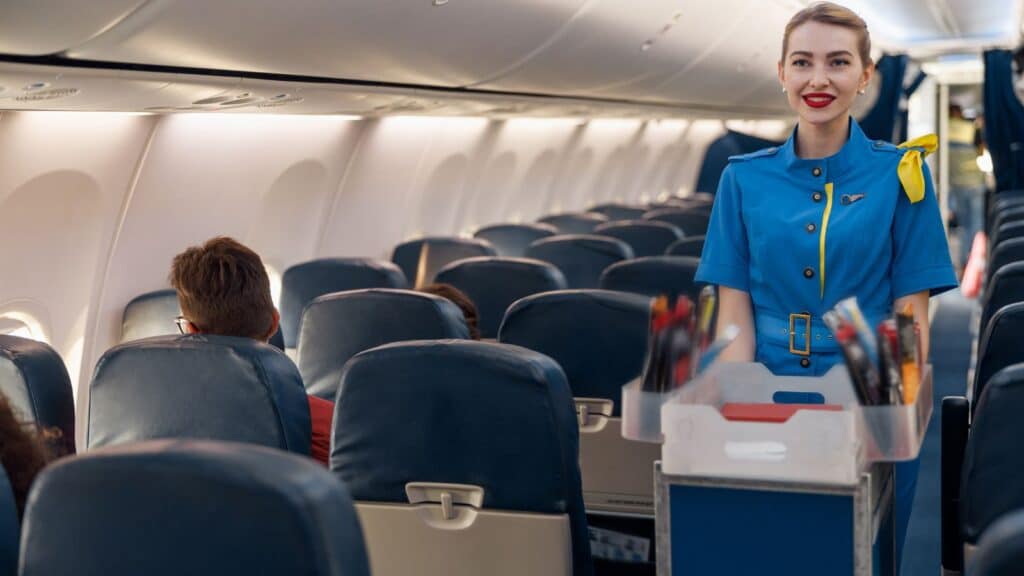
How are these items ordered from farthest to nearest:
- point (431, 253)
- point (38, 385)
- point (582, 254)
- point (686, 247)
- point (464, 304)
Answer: point (431, 253), point (582, 254), point (686, 247), point (464, 304), point (38, 385)

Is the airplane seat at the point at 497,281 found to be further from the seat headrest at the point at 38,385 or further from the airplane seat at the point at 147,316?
the seat headrest at the point at 38,385

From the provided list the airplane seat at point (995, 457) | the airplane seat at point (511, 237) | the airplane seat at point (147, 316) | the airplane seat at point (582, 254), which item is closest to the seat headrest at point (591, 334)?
the airplane seat at point (995, 457)

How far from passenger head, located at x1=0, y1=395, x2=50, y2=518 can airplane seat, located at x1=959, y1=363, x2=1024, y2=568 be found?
1638 millimetres

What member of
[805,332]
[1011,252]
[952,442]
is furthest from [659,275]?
[805,332]

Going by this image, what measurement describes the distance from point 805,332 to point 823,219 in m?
0.25

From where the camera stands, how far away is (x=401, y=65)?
6.31 metres

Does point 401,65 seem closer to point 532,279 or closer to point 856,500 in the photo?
point 532,279

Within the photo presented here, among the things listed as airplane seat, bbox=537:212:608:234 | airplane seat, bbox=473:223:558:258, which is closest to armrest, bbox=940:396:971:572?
airplane seat, bbox=473:223:558:258

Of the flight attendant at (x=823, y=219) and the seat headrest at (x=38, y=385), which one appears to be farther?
the seat headrest at (x=38, y=385)

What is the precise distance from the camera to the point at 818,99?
291 cm

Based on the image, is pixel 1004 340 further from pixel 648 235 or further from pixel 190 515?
pixel 648 235

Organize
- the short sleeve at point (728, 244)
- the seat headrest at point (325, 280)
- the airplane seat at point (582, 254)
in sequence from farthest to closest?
1. the airplane seat at point (582, 254)
2. the seat headrest at point (325, 280)
3. the short sleeve at point (728, 244)

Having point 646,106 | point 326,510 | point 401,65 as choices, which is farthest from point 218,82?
point 646,106

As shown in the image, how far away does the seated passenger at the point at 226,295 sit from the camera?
371 centimetres
